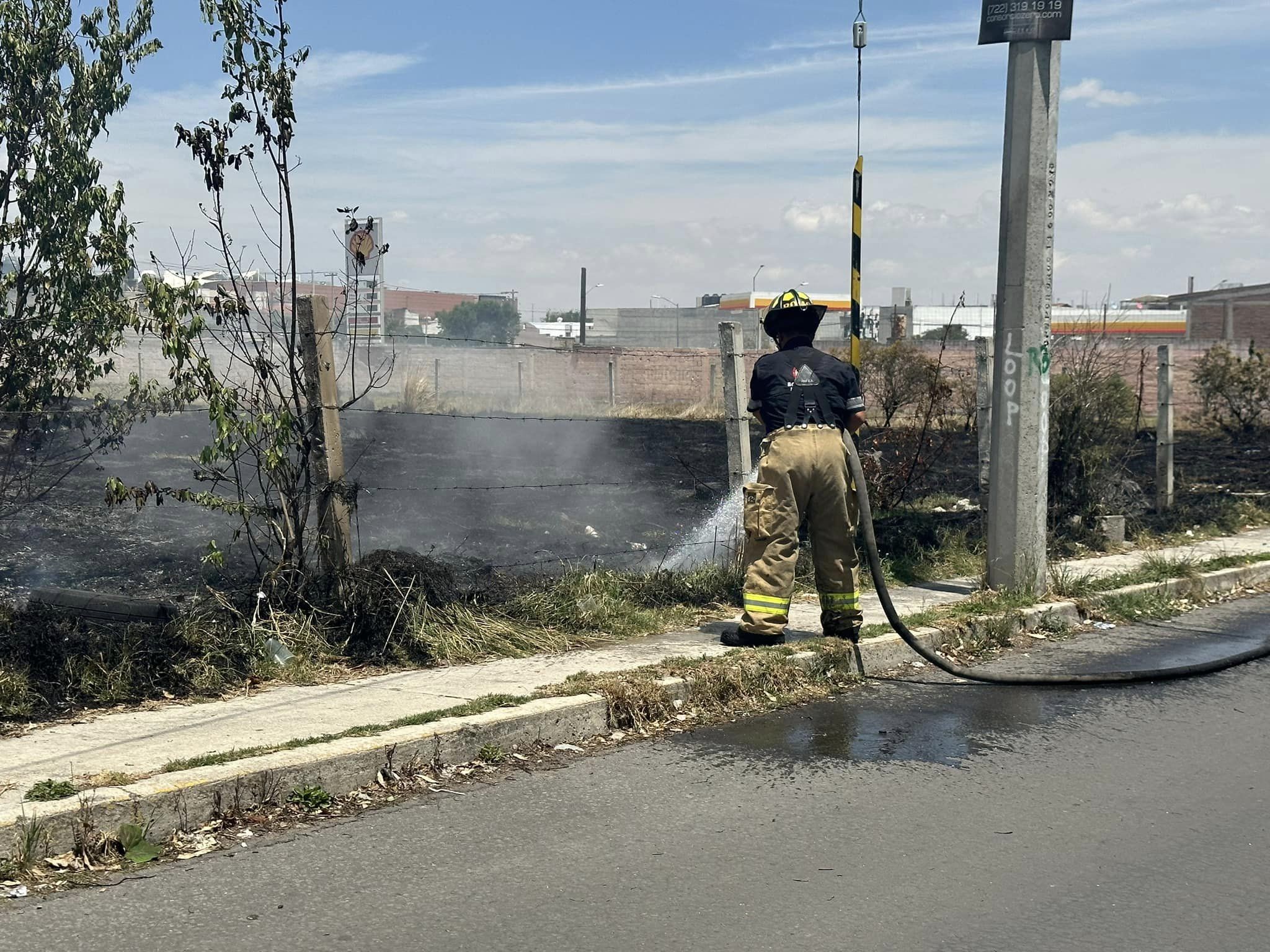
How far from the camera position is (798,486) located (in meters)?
7.48

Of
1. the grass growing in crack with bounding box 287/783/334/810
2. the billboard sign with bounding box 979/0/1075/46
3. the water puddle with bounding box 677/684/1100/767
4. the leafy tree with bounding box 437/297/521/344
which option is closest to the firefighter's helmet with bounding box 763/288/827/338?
the water puddle with bounding box 677/684/1100/767

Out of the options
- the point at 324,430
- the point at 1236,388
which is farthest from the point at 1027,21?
the point at 1236,388

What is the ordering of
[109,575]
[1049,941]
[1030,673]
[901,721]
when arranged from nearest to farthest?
[1049,941] < [901,721] < [1030,673] < [109,575]

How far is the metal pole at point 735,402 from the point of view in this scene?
9.21m

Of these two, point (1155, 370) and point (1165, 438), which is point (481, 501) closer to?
point (1165, 438)

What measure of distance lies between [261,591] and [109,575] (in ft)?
8.17

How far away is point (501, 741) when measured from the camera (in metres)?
5.78

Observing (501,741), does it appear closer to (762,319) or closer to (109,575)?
(762,319)

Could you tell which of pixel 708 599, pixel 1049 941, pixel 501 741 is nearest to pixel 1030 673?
pixel 708 599

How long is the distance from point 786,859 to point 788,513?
3139 millimetres

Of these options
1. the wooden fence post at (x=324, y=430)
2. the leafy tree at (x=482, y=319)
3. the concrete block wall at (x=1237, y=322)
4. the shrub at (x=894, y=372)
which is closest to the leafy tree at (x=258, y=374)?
the wooden fence post at (x=324, y=430)

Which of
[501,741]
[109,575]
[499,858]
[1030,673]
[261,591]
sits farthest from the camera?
[109,575]

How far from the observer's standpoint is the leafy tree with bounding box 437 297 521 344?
82938 mm

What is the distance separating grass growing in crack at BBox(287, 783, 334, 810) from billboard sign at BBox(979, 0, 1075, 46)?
6750 millimetres
